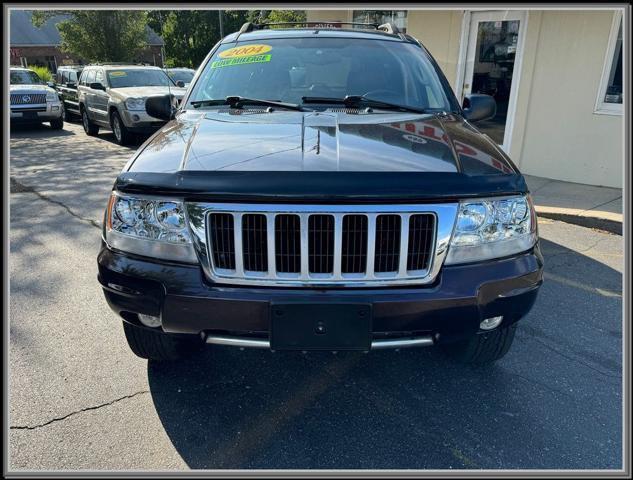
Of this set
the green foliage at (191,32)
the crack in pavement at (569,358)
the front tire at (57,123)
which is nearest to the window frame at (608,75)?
the crack in pavement at (569,358)

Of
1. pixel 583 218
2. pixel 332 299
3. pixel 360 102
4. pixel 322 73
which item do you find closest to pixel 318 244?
pixel 332 299

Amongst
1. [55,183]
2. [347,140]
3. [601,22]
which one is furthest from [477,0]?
[55,183]

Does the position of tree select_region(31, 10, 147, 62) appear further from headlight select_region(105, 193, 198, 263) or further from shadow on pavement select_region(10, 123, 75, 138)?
headlight select_region(105, 193, 198, 263)

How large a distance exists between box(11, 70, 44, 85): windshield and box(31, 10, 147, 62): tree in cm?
1241

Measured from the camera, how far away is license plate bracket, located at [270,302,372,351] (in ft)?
6.50

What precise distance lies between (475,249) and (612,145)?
19.7 feet

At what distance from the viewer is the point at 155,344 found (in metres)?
2.55

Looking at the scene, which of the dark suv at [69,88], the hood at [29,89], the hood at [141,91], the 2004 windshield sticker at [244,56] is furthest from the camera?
the dark suv at [69,88]

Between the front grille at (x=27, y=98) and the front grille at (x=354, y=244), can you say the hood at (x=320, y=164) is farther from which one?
the front grille at (x=27, y=98)

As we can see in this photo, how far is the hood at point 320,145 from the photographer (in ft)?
6.85

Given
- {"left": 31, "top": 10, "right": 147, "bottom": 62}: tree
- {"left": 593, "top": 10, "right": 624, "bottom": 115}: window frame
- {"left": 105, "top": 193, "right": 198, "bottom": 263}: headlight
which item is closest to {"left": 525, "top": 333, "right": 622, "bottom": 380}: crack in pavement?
{"left": 105, "top": 193, "right": 198, "bottom": 263}: headlight

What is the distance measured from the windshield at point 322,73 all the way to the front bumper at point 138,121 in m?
7.78

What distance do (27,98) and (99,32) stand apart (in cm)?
1439

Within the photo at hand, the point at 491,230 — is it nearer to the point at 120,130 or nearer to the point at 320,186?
the point at 320,186
